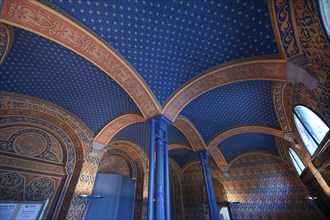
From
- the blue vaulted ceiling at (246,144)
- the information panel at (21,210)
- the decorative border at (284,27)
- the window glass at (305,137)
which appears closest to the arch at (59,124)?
the information panel at (21,210)

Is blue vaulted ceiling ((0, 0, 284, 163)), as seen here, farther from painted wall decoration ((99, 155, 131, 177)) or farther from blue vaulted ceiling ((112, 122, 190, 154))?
painted wall decoration ((99, 155, 131, 177))

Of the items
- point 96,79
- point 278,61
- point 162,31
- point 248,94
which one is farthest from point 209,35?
point 96,79

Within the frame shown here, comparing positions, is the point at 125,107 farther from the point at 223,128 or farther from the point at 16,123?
the point at 223,128

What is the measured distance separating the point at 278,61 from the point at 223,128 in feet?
13.6

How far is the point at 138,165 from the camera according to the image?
29.5ft

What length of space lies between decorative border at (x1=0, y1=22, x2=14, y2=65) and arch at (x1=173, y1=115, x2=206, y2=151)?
17.6 ft

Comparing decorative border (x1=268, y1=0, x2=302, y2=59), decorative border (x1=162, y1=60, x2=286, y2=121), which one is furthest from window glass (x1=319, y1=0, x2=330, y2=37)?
decorative border (x1=162, y1=60, x2=286, y2=121)

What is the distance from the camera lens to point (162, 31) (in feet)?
11.5

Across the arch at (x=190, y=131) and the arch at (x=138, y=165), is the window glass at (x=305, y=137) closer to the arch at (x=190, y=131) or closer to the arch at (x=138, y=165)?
the arch at (x=190, y=131)

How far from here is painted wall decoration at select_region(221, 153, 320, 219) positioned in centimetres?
782

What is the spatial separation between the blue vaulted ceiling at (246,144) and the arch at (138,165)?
4.74 m

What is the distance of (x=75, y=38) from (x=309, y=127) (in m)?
6.85

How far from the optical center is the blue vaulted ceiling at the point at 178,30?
3066 millimetres

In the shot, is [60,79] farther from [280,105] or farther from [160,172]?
[280,105]
